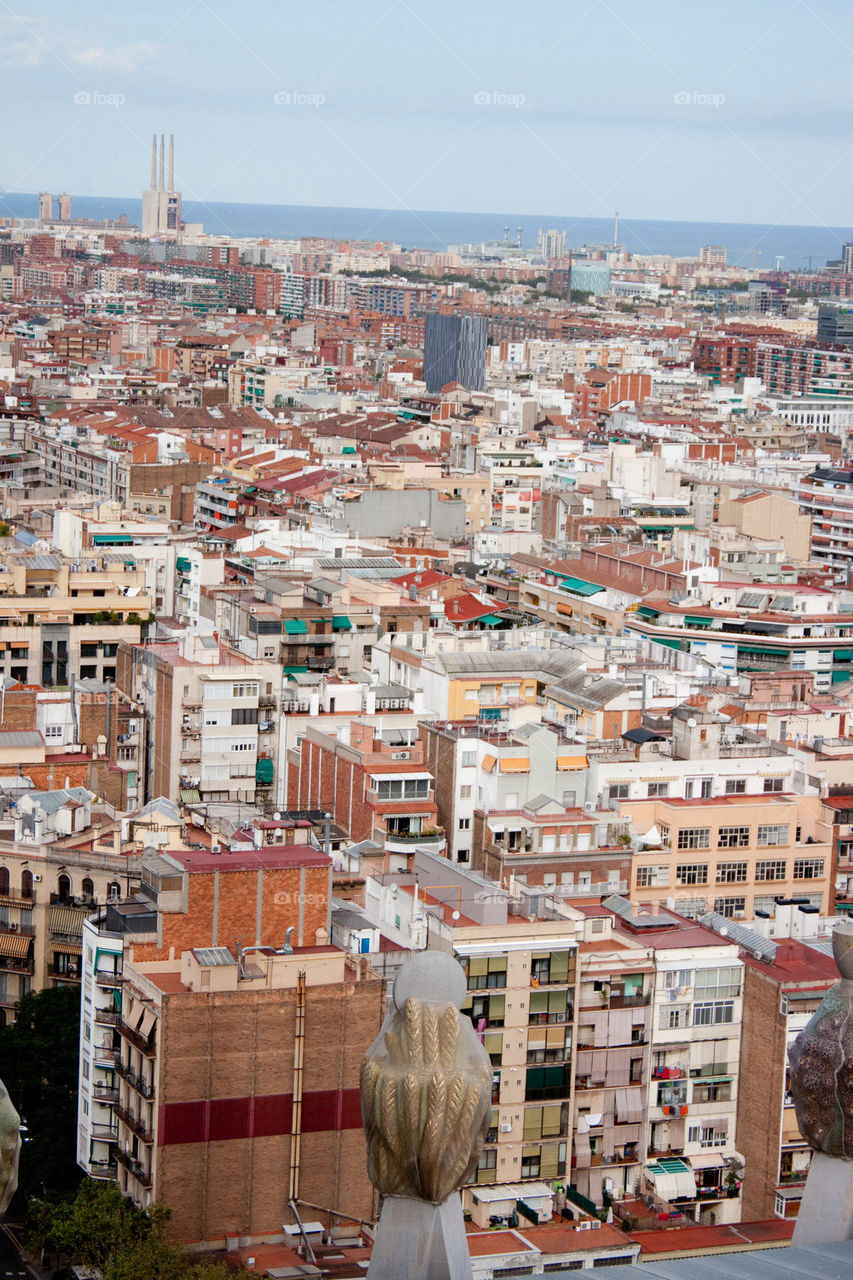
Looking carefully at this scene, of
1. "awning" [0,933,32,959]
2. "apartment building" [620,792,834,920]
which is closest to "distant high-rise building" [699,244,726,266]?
"apartment building" [620,792,834,920]

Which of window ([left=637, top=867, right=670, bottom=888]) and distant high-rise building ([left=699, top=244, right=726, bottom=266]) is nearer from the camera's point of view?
window ([left=637, top=867, right=670, bottom=888])

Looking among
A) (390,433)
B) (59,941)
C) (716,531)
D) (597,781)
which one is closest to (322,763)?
(597,781)

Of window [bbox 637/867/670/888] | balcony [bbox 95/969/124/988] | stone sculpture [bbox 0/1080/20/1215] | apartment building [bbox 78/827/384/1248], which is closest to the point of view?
stone sculpture [bbox 0/1080/20/1215]

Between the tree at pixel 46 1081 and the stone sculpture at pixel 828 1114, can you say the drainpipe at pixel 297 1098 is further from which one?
the stone sculpture at pixel 828 1114

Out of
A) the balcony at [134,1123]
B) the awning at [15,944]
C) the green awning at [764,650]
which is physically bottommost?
the balcony at [134,1123]

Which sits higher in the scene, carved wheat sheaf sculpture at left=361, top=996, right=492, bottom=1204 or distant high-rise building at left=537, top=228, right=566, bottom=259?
distant high-rise building at left=537, top=228, right=566, bottom=259
